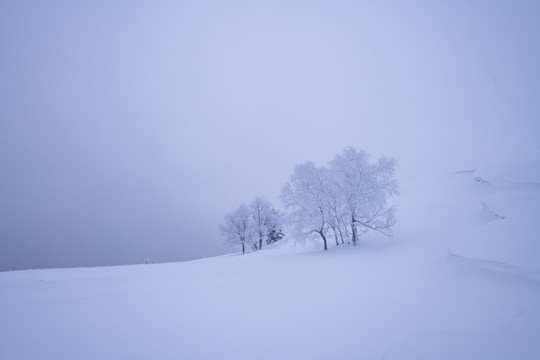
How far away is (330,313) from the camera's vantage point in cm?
539

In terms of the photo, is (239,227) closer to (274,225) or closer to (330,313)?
(274,225)

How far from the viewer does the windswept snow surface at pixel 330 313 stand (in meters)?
3.95

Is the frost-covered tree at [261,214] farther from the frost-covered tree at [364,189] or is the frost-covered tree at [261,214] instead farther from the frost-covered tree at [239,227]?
the frost-covered tree at [364,189]

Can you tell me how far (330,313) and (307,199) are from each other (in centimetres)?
1219

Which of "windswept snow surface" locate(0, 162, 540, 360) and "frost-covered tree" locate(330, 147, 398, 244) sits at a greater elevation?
"frost-covered tree" locate(330, 147, 398, 244)

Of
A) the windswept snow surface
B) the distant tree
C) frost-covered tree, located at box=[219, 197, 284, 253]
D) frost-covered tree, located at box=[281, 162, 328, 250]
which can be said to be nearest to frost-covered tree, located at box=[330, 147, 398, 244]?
frost-covered tree, located at box=[281, 162, 328, 250]

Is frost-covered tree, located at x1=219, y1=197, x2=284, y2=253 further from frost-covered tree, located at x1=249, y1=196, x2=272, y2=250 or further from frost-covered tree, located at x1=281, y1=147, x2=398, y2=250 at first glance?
Answer: frost-covered tree, located at x1=281, y1=147, x2=398, y2=250

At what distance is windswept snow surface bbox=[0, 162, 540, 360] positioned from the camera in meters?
3.95

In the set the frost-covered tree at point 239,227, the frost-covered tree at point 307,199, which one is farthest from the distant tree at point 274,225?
the frost-covered tree at point 307,199

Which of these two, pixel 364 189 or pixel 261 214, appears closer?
pixel 364 189

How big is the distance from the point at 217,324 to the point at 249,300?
5.30 feet

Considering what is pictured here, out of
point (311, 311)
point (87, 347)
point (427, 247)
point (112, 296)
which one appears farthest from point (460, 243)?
point (112, 296)

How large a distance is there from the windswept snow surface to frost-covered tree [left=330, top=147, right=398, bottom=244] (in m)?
5.45

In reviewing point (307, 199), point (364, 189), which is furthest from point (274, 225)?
point (364, 189)
